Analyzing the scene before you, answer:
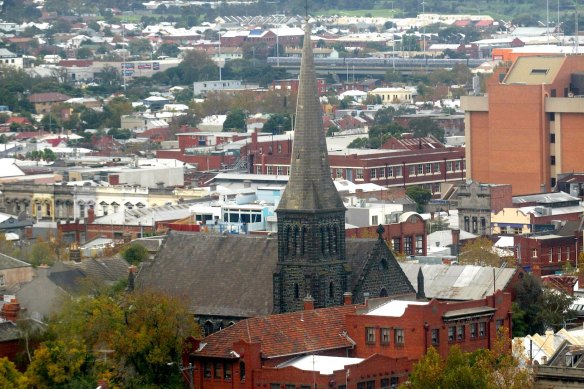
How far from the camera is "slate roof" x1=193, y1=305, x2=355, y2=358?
9600 centimetres

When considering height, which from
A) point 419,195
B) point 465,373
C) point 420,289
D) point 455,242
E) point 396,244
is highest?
point 465,373

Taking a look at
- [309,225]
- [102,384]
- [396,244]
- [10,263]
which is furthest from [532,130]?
[102,384]

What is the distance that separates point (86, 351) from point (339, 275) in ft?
41.9

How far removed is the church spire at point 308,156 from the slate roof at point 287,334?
19.7 ft

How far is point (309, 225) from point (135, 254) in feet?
69.5

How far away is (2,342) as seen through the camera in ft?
318

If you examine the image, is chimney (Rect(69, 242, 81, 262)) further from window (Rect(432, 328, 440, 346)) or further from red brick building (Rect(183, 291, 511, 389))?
window (Rect(432, 328, 440, 346))

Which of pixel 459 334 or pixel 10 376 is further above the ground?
pixel 10 376

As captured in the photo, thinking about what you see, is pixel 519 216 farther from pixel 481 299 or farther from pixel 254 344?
pixel 254 344

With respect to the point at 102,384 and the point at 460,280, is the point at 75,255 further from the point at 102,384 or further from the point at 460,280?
the point at 102,384

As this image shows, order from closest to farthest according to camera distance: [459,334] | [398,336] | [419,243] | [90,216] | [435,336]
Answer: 1. [398,336]
2. [435,336]
3. [459,334]
4. [419,243]
5. [90,216]

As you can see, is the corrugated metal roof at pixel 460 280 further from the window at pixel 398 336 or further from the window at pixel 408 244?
the window at pixel 408 244

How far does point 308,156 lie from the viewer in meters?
105

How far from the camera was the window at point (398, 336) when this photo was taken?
323 ft
